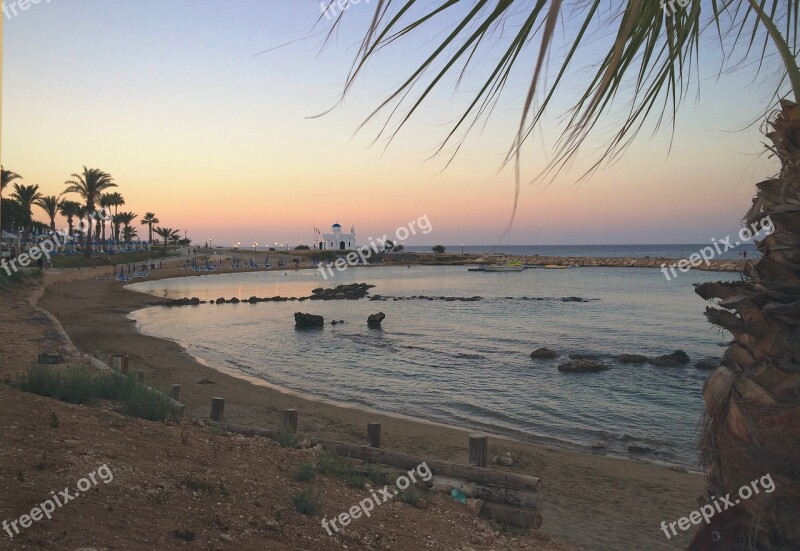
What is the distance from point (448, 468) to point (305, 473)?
2153mm

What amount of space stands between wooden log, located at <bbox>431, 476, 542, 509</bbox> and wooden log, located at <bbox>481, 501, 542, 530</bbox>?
0.06 metres

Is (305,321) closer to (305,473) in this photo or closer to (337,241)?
(305,473)

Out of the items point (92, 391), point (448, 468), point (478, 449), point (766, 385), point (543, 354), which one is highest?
point (766, 385)

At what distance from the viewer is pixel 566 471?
11641 mm

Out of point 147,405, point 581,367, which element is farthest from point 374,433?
point 581,367

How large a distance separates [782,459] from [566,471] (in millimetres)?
10877

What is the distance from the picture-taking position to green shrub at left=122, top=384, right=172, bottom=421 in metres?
8.35

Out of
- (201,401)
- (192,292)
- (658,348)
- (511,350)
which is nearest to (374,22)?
(201,401)

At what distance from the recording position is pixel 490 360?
25.6m

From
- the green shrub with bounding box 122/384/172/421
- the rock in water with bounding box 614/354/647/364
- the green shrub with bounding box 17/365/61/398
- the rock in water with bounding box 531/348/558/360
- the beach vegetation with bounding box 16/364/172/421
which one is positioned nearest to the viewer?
the green shrub with bounding box 17/365/61/398

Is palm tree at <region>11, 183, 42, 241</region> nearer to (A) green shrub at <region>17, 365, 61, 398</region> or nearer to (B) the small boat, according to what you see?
(A) green shrub at <region>17, 365, 61, 398</region>

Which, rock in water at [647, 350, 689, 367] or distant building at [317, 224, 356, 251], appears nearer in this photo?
rock in water at [647, 350, 689, 367]

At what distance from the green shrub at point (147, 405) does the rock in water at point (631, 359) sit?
21198mm

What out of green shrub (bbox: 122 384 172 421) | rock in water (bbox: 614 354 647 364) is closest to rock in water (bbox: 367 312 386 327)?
rock in water (bbox: 614 354 647 364)
